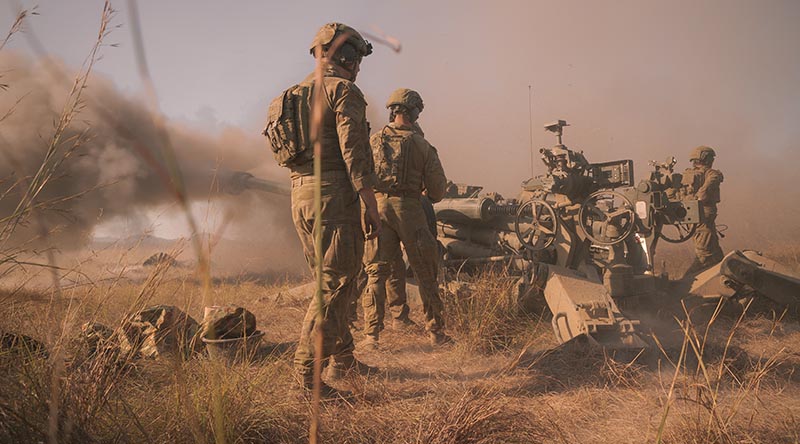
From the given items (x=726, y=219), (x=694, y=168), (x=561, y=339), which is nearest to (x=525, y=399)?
(x=561, y=339)

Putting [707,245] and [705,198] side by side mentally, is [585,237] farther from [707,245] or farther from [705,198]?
[705,198]

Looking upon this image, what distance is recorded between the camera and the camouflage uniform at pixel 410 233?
443cm

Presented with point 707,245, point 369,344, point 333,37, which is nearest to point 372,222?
point 333,37

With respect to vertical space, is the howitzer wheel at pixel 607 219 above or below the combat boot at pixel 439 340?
above

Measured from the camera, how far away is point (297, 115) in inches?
113

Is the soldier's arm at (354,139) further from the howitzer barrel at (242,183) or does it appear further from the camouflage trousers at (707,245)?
the howitzer barrel at (242,183)

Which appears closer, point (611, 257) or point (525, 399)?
point (525, 399)

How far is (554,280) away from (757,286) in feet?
8.06

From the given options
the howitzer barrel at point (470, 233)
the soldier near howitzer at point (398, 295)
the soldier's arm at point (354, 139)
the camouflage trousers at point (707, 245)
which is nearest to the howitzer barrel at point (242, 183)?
the howitzer barrel at point (470, 233)

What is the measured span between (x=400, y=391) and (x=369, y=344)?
1.39 metres

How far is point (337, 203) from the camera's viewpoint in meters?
2.82

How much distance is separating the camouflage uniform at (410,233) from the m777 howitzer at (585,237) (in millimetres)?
1130

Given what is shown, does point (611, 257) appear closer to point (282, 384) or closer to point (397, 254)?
point (397, 254)

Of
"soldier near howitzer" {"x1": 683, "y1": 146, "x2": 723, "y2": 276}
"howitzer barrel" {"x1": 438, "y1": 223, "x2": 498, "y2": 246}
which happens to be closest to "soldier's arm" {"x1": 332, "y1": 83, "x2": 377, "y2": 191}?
"howitzer barrel" {"x1": 438, "y1": 223, "x2": 498, "y2": 246}
